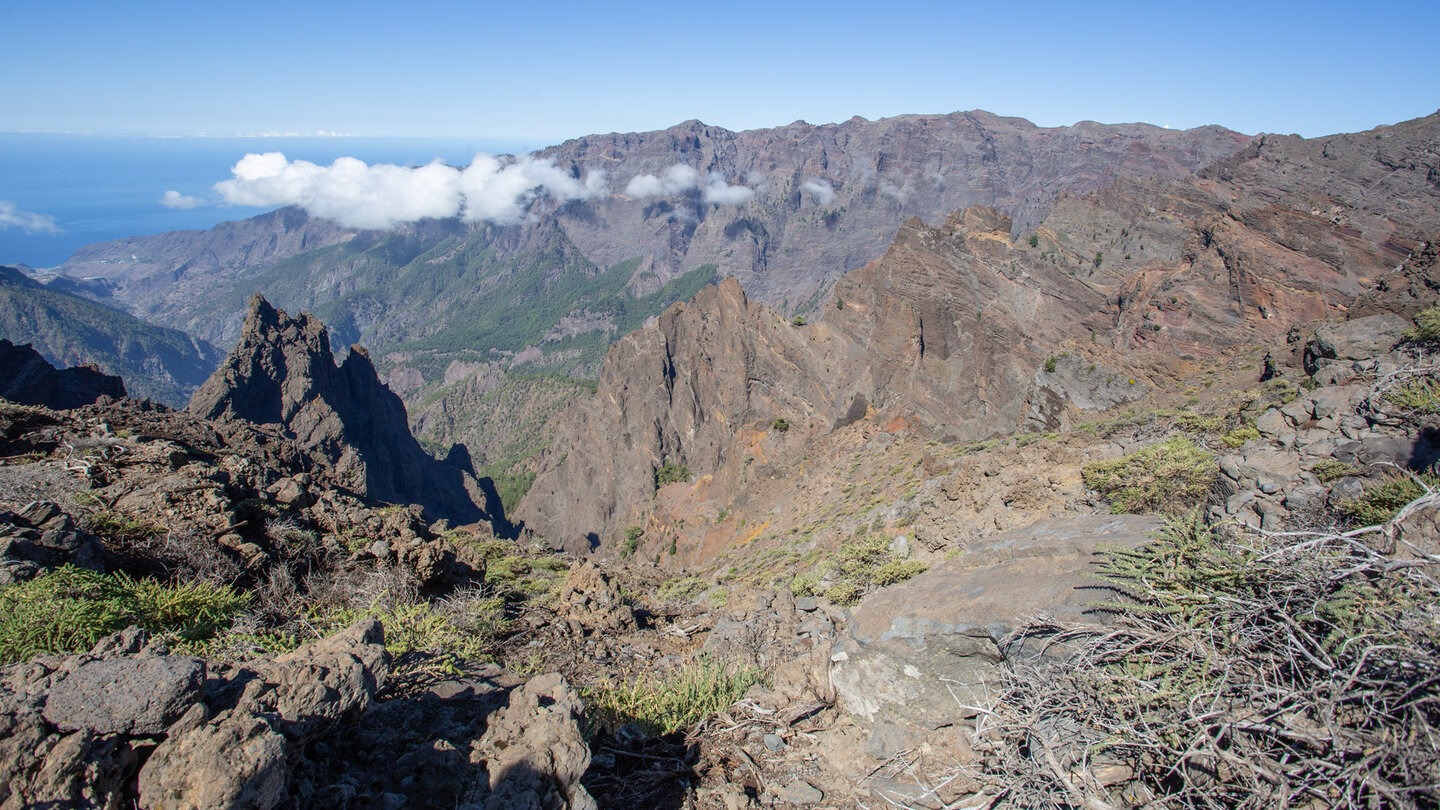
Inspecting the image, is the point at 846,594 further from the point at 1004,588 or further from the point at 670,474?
the point at 670,474

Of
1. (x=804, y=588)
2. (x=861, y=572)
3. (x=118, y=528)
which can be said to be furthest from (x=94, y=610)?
(x=861, y=572)

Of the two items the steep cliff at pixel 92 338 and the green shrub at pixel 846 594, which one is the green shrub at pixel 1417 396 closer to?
the green shrub at pixel 846 594

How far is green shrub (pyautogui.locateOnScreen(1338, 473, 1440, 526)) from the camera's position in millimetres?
5285

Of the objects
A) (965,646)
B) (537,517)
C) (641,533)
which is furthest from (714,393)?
(965,646)

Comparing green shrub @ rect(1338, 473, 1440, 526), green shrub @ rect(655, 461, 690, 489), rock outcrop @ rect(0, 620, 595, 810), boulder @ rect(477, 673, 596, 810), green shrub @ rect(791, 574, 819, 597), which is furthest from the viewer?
green shrub @ rect(655, 461, 690, 489)

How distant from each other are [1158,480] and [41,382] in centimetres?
5629

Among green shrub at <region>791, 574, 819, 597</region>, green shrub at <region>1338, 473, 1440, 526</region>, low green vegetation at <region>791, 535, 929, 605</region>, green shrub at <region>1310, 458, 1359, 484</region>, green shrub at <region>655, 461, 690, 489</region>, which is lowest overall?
green shrub at <region>655, 461, 690, 489</region>

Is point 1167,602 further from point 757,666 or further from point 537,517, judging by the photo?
point 537,517

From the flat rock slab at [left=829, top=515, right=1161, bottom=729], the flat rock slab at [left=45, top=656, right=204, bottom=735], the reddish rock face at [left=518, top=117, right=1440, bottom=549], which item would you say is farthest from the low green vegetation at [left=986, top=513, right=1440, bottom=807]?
the reddish rock face at [left=518, top=117, right=1440, bottom=549]

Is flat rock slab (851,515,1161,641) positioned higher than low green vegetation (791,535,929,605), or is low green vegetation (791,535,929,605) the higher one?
flat rock slab (851,515,1161,641)

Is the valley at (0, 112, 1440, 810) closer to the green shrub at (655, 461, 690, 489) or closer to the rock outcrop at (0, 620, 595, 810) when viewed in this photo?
the rock outcrop at (0, 620, 595, 810)

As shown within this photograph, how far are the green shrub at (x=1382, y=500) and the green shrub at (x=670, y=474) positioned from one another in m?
56.5

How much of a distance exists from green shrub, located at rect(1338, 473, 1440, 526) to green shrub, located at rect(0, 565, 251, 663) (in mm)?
10796

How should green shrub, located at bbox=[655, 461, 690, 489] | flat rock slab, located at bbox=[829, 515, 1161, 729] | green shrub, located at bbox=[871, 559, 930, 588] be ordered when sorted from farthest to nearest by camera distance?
green shrub, located at bbox=[655, 461, 690, 489] < green shrub, located at bbox=[871, 559, 930, 588] < flat rock slab, located at bbox=[829, 515, 1161, 729]
